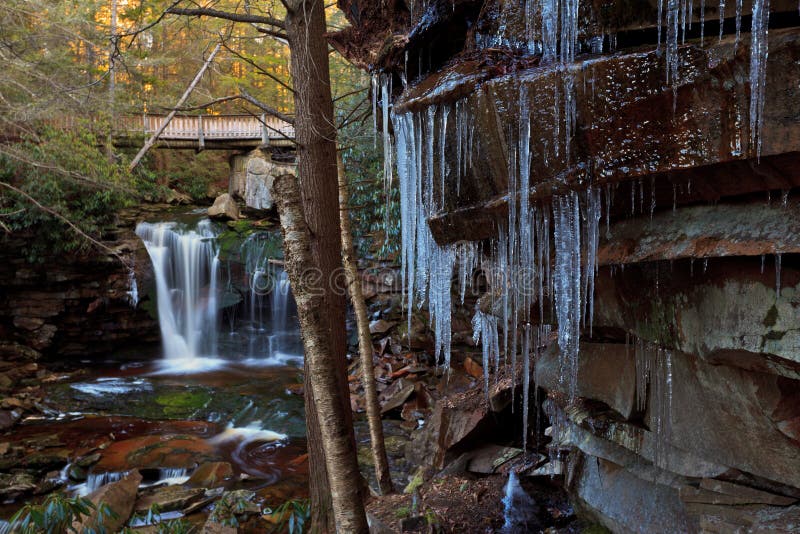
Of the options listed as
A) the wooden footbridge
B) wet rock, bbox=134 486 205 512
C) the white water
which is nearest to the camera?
the white water

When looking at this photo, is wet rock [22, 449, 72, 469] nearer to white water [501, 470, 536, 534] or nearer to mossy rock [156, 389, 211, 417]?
mossy rock [156, 389, 211, 417]

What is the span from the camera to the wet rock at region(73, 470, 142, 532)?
17.6 ft

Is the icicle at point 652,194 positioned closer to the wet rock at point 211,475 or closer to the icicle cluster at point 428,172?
the icicle cluster at point 428,172

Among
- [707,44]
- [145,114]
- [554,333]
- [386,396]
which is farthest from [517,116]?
[145,114]

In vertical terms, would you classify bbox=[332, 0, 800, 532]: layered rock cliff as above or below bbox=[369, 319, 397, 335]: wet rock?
above

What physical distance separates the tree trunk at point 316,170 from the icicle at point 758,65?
3176 millimetres

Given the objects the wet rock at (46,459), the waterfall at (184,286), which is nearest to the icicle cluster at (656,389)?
the wet rock at (46,459)

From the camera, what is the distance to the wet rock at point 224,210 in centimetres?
1564

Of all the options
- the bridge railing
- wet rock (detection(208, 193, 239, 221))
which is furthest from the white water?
the bridge railing

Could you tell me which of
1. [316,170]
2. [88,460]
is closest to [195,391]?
[88,460]

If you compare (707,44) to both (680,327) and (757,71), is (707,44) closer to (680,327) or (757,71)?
(757,71)

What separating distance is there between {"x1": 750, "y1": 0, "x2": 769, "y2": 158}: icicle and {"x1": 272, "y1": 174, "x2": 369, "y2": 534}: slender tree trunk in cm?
190

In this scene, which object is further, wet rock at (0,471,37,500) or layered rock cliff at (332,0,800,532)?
wet rock at (0,471,37,500)

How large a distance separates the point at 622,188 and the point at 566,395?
2.11m
